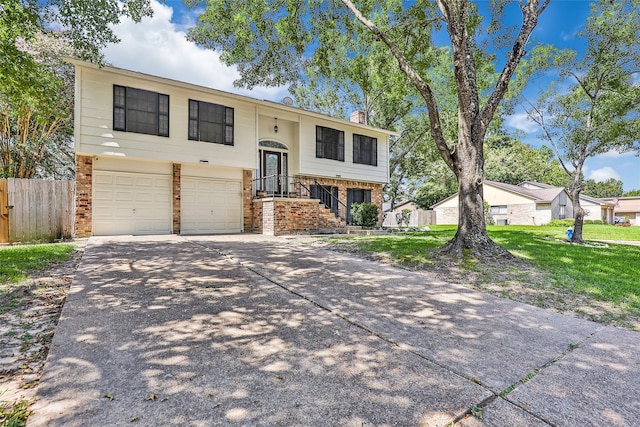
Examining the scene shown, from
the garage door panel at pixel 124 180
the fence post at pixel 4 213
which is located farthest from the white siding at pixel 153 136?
the fence post at pixel 4 213

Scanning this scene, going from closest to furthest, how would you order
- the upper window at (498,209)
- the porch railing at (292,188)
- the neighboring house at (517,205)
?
the porch railing at (292,188) < the neighboring house at (517,205) < the upper window at (498,209)

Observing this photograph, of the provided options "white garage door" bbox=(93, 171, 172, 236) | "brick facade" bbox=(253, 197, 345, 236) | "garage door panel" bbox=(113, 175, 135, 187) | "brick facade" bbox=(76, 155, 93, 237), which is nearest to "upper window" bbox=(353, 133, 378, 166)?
"brick facade" bbox=(253, 197, 345, 236)

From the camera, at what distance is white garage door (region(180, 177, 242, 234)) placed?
438 inches

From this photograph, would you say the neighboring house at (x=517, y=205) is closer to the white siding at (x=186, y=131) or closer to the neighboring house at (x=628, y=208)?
the neighboring house at (x=628, y=208)

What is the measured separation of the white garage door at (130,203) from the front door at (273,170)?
12.6 ft

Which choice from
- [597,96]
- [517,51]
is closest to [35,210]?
[517,51]

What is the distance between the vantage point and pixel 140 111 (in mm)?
9914

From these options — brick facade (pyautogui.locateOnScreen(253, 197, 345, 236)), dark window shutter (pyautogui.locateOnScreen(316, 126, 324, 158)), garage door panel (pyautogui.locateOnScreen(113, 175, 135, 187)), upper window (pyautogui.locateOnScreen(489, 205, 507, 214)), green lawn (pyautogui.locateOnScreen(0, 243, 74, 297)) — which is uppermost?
dark window shutter (pyautogui.locateOnScreen(316, 126, 324, 158))

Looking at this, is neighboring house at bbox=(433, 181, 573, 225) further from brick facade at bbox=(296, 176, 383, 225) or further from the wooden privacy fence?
the wooden privacy fence

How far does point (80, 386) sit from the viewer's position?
1.78 m

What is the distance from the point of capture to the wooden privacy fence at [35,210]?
8047 millimetres

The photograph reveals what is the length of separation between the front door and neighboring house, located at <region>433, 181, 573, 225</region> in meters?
19.8

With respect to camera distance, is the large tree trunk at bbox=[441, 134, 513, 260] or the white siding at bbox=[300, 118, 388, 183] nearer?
the large tree trunk at bbox=[441, 134, 513, 260]

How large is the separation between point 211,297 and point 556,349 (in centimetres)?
326
